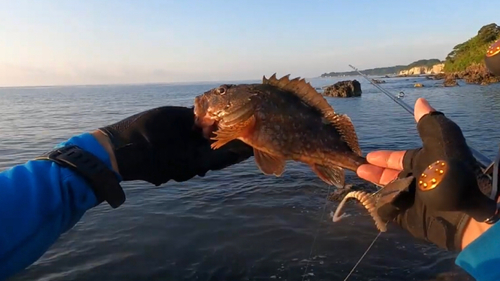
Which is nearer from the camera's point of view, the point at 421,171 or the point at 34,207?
the point at 34,207

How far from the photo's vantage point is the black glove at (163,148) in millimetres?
3035

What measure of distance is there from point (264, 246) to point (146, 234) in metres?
3.23

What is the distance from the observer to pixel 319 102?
413 centimetres

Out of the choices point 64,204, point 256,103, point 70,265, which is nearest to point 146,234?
point 70,265

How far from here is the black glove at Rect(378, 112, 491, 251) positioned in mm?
2809

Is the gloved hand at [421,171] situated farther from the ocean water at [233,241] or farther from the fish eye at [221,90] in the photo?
the ocean water at [233,241]

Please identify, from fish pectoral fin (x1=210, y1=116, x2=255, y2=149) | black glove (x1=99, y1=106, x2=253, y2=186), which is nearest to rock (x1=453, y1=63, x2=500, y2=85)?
fish pectoral fin (x1=210, y1=116, x2=255, y2=149)

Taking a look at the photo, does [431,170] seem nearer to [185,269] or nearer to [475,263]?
[475,263]

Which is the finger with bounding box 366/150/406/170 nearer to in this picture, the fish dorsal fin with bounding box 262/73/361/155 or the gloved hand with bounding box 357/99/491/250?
the fish dorsal fin with bounding box 262/73/361/155

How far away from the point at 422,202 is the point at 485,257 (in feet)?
3.70

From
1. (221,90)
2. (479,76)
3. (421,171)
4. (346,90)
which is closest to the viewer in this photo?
(421,171)

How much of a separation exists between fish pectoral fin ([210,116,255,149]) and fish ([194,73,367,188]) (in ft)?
0.03

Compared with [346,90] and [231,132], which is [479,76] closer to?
[346,90]

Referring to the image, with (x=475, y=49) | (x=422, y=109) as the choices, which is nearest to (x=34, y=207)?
A: (x=422, y=109)
